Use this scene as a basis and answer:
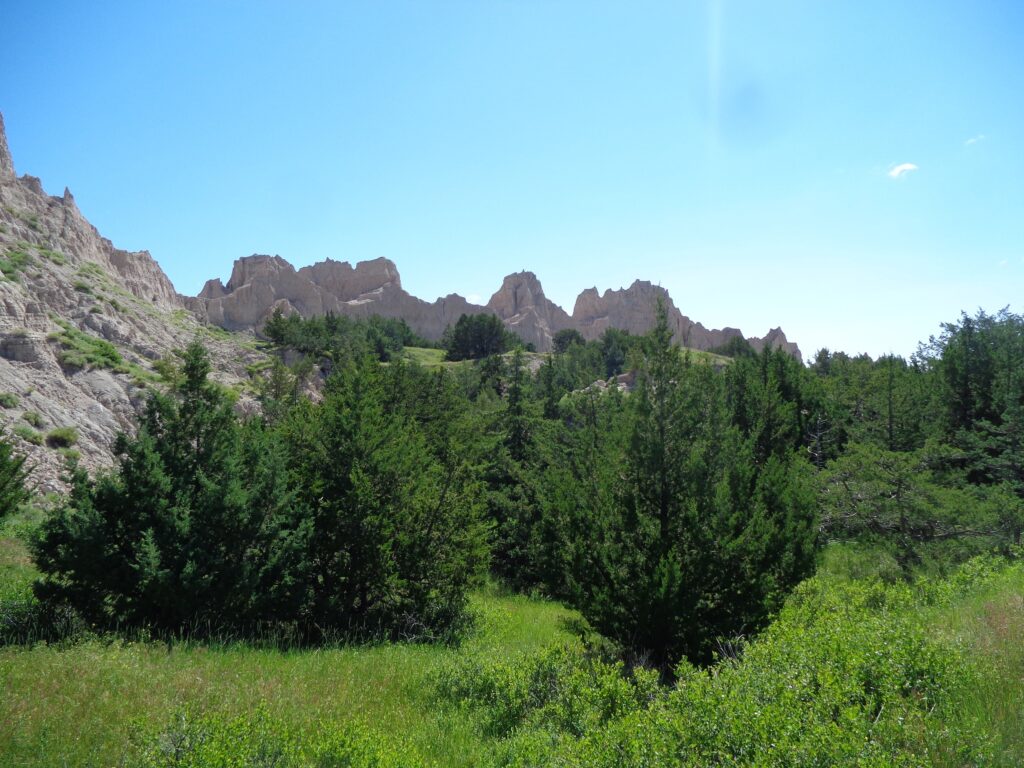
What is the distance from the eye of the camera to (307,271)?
13038 centimetres

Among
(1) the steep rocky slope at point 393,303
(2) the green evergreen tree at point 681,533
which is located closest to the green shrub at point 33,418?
(2) the green evergreen tree at point 681,533

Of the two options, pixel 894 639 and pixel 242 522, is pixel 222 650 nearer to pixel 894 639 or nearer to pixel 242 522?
pixel 242 522

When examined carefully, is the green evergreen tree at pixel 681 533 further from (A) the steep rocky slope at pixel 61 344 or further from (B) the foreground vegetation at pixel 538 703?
(A) the steep rocky slope at pixel 61 344

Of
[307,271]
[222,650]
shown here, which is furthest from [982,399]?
[307,271]

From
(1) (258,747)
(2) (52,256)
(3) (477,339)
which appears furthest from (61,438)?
(3) (477,339)

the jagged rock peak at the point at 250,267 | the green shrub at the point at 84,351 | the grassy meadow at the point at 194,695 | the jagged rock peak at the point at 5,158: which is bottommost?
the grassy meadow at the point at 194,695

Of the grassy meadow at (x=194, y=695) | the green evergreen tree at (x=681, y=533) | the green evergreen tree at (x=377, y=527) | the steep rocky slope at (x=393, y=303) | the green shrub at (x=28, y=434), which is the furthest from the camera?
the steep rocky slope at (x=393, y=303)

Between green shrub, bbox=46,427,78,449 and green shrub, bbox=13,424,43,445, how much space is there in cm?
72

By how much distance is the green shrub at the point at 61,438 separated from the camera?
84.2 ft

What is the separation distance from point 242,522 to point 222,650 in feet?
7.22

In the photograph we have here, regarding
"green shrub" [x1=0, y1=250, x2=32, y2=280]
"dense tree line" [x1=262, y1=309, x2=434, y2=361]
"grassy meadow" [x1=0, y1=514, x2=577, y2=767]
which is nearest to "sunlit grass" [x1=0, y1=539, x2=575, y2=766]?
"grassy meadow" [x1=0, y1=514, x2=577, y2=767]

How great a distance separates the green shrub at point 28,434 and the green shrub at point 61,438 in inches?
28.2

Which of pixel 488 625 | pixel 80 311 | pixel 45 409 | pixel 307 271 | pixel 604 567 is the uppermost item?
pixel 307 271

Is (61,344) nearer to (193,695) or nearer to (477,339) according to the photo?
(193,695)
